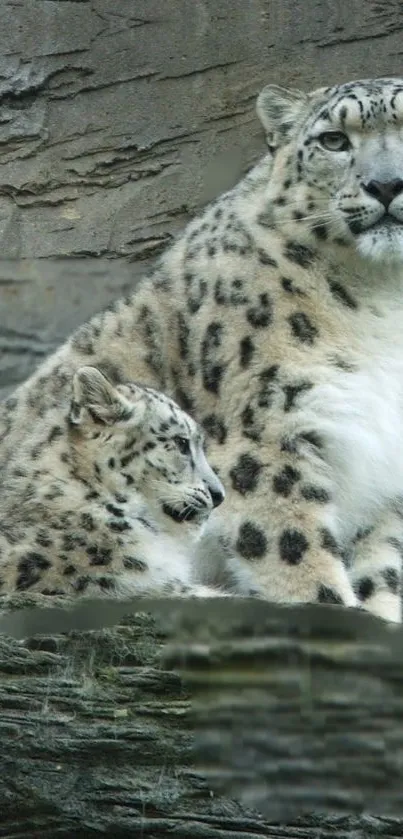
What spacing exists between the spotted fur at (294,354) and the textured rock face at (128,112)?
191 cm

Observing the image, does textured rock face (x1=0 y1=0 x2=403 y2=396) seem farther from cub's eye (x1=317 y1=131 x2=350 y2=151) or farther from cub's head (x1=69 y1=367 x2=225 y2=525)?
cub's head (x1=69 y1=367 x2=225 y2=525)

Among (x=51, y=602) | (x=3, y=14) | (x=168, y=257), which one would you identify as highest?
(x=3, y=14)

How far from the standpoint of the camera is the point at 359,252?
8234 mm

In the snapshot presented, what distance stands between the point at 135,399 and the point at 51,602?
4.50 ft

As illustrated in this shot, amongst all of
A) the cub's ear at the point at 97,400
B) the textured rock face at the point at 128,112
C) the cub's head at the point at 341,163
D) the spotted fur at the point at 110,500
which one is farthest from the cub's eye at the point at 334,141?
the textured rock face at the point at 128,112

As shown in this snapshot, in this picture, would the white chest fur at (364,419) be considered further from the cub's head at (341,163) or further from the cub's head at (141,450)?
the cub's head at (141,450)

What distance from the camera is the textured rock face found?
10.8 meters

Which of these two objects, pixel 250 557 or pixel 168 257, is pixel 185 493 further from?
pixel 168 257

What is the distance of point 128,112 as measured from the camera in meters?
10.9

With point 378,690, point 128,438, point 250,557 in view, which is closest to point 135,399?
point 128,438

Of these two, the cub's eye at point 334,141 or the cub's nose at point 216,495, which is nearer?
the cub's nose at point 216,495

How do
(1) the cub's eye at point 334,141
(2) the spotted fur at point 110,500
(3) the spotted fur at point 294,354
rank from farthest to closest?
(1) the cub's eye at point 334,141, (3) the spotted fur at point 294,354, (2) the spotted fur at point 110,500

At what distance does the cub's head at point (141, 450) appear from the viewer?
24.9ft

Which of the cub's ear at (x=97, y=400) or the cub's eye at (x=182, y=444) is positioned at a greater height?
the cub's ear at (x=97, y=400)
